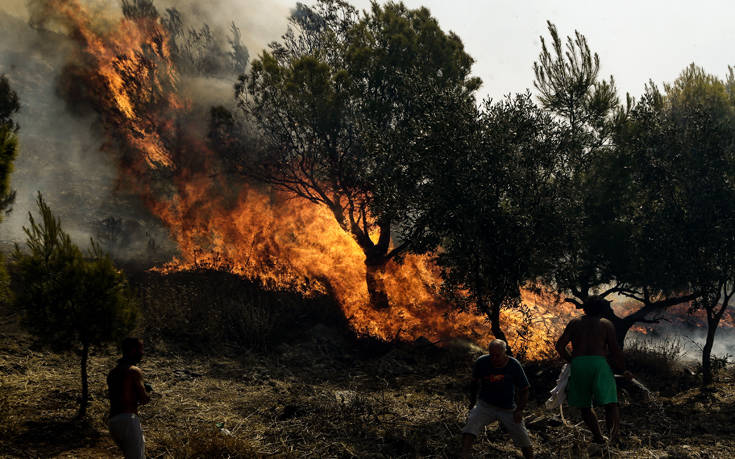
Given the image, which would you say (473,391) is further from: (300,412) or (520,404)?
(300,412)

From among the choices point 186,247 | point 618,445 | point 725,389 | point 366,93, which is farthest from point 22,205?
point 725,389

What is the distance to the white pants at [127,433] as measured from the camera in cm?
518

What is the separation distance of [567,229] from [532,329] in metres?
6.86

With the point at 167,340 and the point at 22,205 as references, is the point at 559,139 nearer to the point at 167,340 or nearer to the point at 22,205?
the point at 167,340

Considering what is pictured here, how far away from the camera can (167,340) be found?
13398 millimetres

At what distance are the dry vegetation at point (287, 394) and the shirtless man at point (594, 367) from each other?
369 millimetres

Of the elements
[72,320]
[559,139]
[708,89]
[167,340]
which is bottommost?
[167,340]

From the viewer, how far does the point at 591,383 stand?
21.1 ft

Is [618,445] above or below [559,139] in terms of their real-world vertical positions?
below

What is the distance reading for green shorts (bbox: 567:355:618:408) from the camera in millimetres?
6363

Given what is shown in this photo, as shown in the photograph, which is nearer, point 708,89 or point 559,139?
point 559,139

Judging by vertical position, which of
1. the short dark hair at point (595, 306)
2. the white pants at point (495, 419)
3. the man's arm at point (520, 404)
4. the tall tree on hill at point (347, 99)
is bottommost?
the white pants at point (495, 419)

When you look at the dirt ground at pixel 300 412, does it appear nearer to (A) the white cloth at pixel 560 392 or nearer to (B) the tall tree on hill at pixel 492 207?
(A) the white cloth at pixel 560 392

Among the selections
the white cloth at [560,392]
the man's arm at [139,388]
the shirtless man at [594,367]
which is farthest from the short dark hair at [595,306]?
the man's arm at [139,388]
